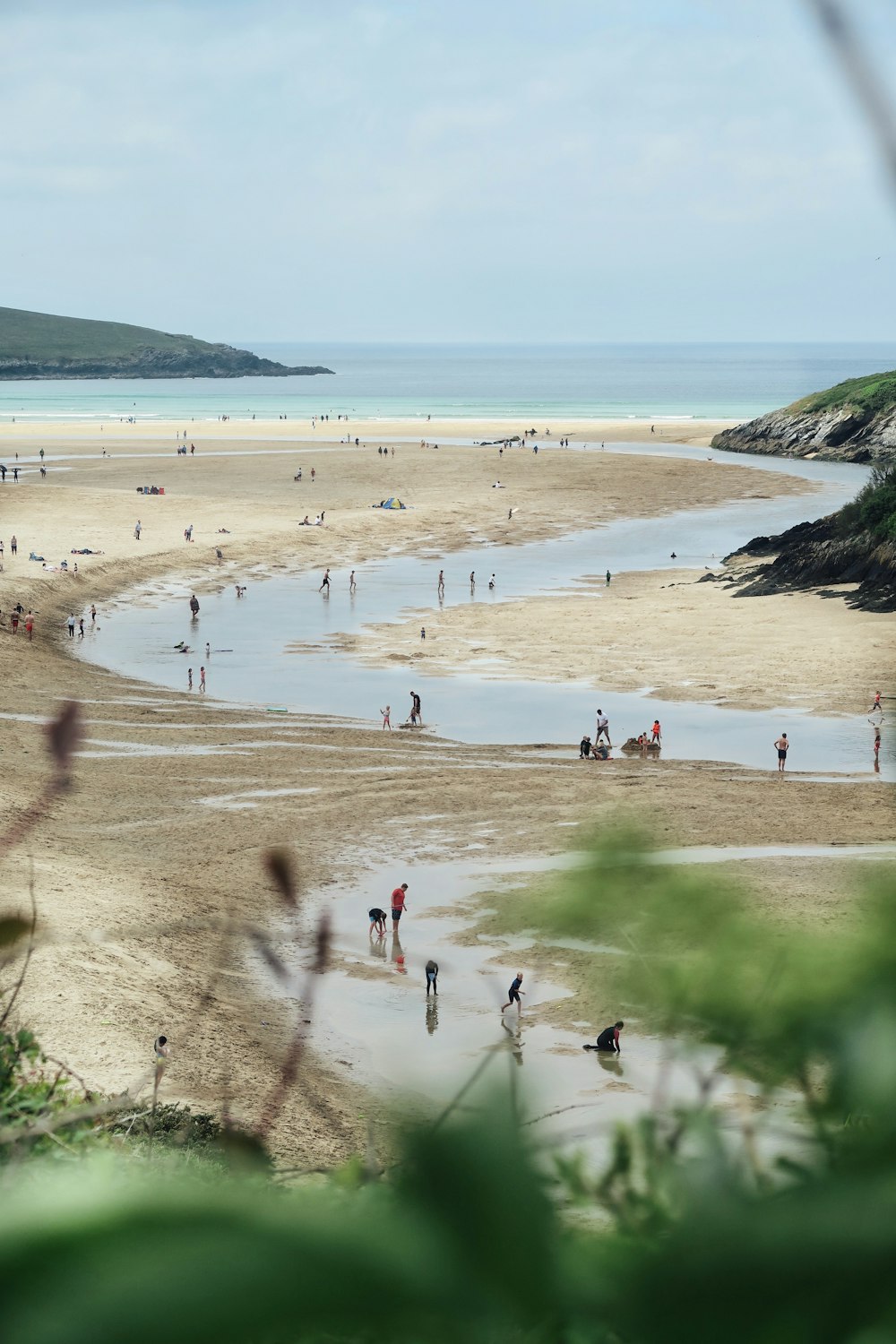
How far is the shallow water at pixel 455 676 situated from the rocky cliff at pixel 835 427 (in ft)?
102

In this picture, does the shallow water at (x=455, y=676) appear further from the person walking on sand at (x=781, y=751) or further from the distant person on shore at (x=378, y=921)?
the distant person on shore at (x=378, y=921)

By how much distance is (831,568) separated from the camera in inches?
1981

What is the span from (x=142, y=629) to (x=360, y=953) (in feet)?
95.3

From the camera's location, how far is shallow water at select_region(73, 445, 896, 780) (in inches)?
1267

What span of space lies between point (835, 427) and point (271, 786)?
83954 mm

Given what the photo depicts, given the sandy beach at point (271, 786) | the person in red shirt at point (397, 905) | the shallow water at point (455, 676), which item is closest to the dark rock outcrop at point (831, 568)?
the sandy beach at point (271, 786)

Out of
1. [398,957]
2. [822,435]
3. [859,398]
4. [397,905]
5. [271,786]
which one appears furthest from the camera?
[859,398]

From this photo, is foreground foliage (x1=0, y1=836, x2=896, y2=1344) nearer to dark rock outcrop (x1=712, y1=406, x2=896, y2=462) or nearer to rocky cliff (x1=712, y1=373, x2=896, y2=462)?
dark rock outcrop (x1=712, y1=406, x2=896, y2=462)

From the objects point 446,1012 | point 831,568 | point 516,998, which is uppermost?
point 516,998

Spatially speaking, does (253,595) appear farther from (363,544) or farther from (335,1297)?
(335,1297)

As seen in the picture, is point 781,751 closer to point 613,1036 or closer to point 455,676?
point 455,676

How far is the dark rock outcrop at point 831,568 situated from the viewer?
46891 mm

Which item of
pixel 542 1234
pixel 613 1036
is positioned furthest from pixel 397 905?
pixel 542 1234

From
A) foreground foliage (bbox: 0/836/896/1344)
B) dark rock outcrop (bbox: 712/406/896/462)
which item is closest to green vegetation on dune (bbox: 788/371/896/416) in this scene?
dark rock outcrop (bbox: 712/406/896/462)
